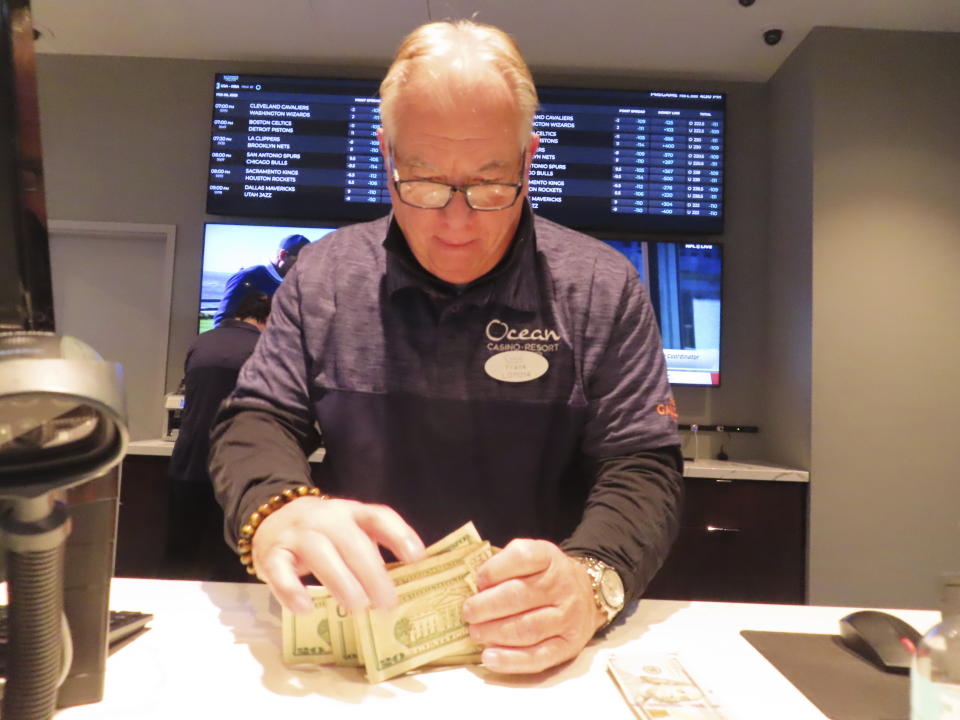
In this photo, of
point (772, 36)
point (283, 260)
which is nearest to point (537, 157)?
point (772, 36)

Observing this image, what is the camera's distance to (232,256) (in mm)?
3256

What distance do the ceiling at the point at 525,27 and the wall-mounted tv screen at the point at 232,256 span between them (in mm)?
844

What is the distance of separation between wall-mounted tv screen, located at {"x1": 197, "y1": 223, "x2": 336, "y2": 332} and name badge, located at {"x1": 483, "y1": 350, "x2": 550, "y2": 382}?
226 cm

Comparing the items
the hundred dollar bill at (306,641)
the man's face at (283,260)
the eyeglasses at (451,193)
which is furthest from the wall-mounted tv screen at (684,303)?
the hundred dollar bill at (306,641)

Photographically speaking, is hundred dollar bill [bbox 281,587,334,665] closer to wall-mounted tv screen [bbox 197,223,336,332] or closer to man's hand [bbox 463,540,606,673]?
man's hand [bbox 463,540,606,673]

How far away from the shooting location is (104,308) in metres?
3.45

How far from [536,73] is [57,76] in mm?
2301

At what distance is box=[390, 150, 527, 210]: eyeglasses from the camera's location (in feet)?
3.46

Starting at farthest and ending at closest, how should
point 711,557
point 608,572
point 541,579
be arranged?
point 711,557 → point 608,572 → point 541,579

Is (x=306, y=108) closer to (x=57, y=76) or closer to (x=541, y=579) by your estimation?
(x=57, y=76)

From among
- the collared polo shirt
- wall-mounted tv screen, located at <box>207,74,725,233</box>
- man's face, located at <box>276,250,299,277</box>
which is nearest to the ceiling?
wall-mounted tv screen, located at <box>207,74,725,233</box>

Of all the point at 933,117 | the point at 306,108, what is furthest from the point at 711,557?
the point at 306,108

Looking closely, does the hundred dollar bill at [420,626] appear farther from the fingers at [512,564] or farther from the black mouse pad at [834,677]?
the black mouse pad at [834,677]

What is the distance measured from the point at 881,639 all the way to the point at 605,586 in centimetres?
32
